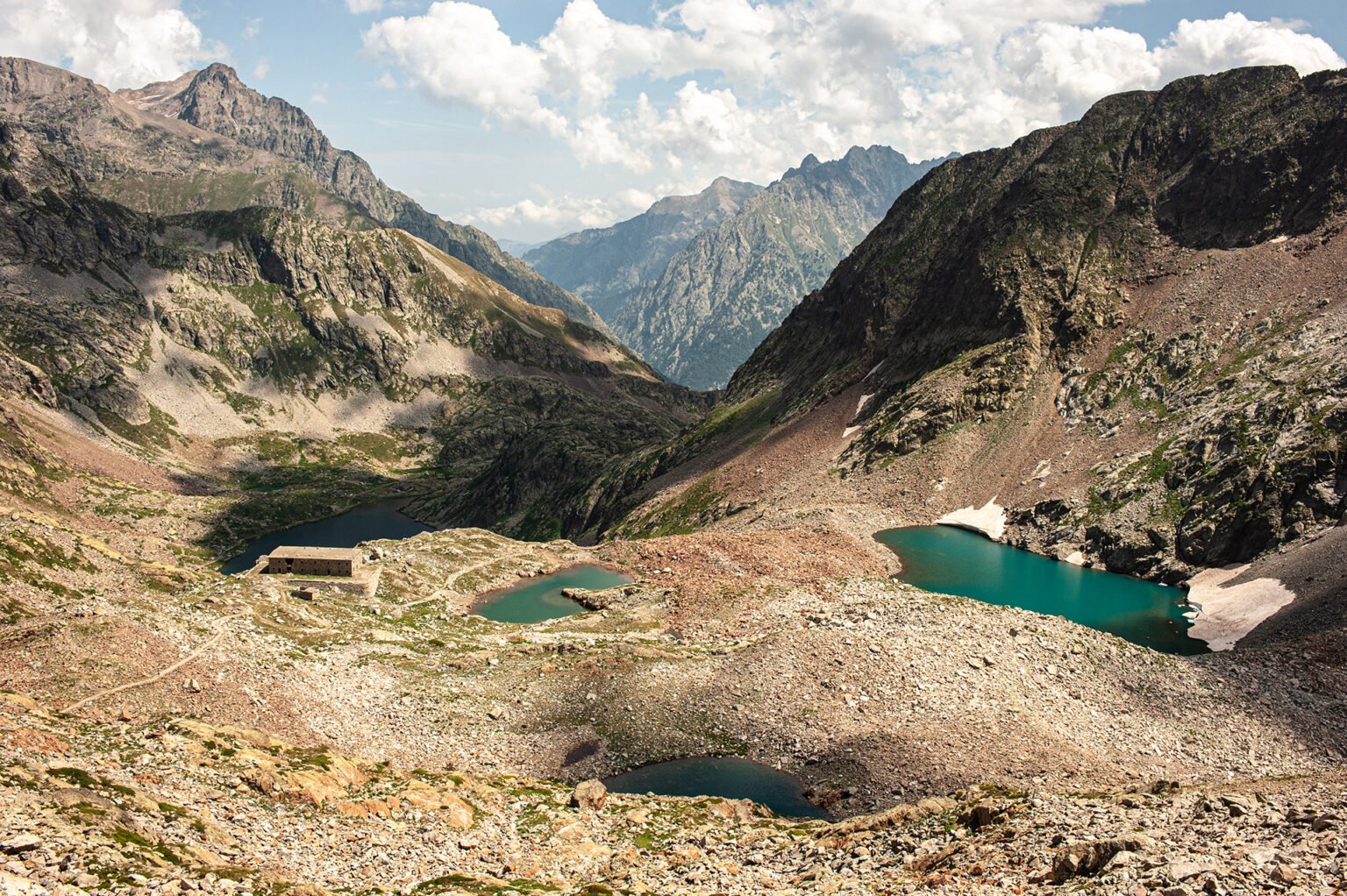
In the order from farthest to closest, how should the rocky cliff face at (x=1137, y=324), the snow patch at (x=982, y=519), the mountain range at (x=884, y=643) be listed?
the snow patch at (x=982, y=519), the rocky cliff face at (x=1137, y=324), the mountain range at (x=884, y=643)

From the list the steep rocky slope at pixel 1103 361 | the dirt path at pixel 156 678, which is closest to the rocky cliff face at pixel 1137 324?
the steep rocky slope at pixel 1103 361

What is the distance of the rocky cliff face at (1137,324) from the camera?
326 ft

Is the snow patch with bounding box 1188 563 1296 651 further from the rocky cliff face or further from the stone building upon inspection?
the stone building

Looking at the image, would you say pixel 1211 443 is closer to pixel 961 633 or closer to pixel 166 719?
pixel 961 633

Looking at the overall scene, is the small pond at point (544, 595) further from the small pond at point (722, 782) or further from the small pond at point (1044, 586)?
the small pond at point (1044, 586)

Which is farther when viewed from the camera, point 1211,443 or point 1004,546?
point 1004,546

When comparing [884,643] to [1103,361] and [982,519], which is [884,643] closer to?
[982,519]

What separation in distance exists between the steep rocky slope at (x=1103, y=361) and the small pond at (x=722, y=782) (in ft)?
224

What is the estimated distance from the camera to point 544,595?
84.3 m

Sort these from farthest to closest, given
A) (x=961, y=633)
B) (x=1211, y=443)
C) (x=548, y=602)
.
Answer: (x=1211, y=443) < (x=548, y=602) < (x=961, y=633)

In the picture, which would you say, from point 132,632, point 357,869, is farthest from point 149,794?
point 132,632

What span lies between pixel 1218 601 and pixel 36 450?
202836mm

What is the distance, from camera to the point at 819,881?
32.1 m

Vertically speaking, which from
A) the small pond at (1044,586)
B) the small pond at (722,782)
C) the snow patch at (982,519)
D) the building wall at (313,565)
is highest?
the snow patch at (982,519)
